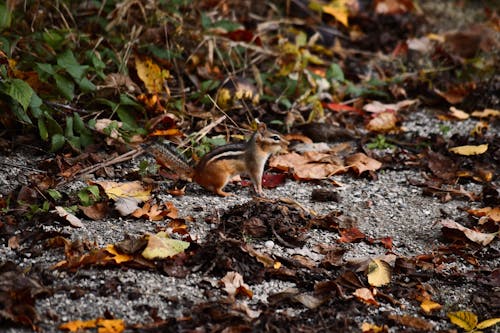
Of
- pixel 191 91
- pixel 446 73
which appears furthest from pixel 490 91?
pixel 191 91

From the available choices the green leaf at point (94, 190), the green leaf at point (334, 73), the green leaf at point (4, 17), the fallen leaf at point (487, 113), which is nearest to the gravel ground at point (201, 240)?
the green leaf at point (94, 190)

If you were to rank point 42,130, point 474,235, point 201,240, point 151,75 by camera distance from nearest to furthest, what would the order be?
point 201,240 < point 474,235 < point 42,130 < point 151,75

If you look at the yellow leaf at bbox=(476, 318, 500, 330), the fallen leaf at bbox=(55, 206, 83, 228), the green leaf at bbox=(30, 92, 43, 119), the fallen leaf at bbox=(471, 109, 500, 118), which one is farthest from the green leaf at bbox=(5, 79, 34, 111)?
the fallen leaf at bbox=(471, 109, 500, 118)

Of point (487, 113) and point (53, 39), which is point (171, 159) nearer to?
point (53, 39)

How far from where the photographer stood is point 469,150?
5539 millimetres

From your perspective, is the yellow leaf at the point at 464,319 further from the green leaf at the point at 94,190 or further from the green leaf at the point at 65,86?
the green leaf at the point at 65,86

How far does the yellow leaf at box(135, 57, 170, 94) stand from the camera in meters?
5.62

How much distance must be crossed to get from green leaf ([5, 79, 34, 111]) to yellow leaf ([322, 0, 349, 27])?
3736mm

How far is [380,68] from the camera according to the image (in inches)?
277

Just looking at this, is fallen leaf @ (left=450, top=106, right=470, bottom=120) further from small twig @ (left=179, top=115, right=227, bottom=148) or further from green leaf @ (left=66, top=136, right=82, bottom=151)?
green leaf @ (left=66, top=136, right=82, bottom=151)

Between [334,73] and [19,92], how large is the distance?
2.82 meters

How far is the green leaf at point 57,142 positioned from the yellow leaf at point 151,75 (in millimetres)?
943

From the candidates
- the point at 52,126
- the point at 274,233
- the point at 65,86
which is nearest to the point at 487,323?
the point at 274,233

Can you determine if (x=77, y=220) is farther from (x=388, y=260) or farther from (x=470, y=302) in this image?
(x=470, y=302)
